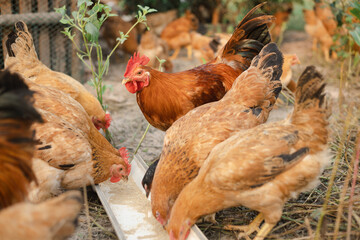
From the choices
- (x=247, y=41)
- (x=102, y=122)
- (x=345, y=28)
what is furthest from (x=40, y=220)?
(x=345, y=28)

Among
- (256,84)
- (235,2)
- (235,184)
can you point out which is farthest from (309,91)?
(235,2)

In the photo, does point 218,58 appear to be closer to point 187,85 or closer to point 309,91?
point 187,85

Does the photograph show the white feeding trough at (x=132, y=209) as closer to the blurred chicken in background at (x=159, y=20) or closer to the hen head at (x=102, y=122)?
the hen head at (x=102, y=122)

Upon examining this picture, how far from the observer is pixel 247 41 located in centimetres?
357

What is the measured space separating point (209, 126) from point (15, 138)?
134 centimetres

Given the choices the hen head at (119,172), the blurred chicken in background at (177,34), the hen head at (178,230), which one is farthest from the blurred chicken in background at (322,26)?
the hen head at (178,230)

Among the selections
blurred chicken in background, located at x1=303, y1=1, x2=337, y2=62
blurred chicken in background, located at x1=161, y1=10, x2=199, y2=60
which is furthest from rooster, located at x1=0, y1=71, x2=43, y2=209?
blurred chicken in background, located at x1=303, y1=1, x2=337, y2=62

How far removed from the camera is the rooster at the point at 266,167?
84.6 inches

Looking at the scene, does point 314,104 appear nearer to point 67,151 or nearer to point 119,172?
point 119,172

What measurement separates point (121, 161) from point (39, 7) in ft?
10.1

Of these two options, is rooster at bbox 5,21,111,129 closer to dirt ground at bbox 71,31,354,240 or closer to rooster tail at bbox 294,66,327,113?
dirt ground at bbox 71,31,354,240

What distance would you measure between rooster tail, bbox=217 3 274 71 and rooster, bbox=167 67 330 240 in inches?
53.8

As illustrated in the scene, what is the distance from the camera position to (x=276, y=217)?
88.7 inches

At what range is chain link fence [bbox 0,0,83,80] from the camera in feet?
14.7
